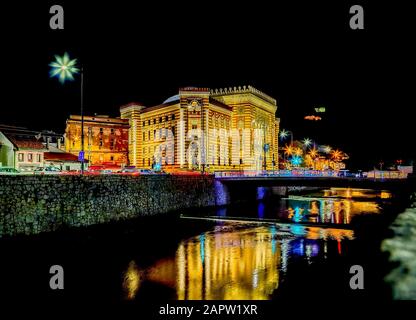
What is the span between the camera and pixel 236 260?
84.5 ft

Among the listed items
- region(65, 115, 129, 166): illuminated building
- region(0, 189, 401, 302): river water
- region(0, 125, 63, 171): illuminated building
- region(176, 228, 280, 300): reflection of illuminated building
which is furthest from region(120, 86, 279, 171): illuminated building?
region(176, 228, 280, 300): reflection of illuminated building

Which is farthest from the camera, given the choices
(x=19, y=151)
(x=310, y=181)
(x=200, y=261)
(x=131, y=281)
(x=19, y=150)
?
(x=310, y=181)

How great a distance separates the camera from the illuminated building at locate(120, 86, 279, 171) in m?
72.1

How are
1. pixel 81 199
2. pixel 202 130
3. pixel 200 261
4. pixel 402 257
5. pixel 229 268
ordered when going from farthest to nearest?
1. pixel 202 130
2. pixel 81 199
3. pixel 402 257
4. pixel 200 261
5. pixel 229 268

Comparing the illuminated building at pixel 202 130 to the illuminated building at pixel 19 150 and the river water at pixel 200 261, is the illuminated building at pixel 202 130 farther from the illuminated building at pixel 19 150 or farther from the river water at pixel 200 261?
the river water at pixel 200 261

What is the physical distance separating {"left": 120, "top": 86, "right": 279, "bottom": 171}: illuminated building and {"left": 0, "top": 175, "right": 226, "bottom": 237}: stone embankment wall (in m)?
20.9

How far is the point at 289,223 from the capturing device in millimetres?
41438

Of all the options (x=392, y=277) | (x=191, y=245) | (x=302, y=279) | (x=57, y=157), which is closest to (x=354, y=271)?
(x=392, y=277)

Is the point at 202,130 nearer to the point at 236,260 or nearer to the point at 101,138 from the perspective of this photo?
the point at 101,138

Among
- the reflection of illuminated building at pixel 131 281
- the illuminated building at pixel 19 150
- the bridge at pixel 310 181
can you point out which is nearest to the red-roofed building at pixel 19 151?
the illuminated building at pixel 19 150

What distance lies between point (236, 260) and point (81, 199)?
55.6 ft

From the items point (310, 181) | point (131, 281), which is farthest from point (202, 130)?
point (131, 281)

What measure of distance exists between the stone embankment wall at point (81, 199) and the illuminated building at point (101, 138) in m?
32.5
